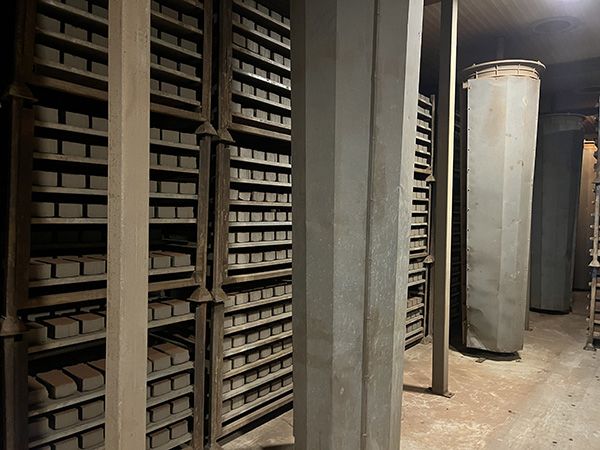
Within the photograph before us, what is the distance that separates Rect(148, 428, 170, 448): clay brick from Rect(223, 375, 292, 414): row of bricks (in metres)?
0.39

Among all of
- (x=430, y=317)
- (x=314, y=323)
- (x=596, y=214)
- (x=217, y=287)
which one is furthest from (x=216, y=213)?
(x=596, y=214)

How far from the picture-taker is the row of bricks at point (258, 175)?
256 centimetres

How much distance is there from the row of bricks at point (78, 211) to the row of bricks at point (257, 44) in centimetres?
111

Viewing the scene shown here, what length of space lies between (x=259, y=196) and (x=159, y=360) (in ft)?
3.72

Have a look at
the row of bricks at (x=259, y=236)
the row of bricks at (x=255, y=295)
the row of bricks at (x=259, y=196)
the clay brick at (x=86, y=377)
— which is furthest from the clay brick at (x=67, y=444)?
the row of bricks at (x=259, y=196)

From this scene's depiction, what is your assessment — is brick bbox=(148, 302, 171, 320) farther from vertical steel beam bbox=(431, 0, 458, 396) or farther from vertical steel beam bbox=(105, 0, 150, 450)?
vertical steel beam bbox=(431, 0, 458, 396)

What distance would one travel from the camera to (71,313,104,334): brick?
1909 millimetres

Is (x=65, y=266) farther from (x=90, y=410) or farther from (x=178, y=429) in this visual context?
(x=178, y=429)

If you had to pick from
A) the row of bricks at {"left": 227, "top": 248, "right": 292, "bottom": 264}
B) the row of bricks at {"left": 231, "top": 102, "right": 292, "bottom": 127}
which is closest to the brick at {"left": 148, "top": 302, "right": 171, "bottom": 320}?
the row of bricks at {"left": 227, "top": 248, "right": 292, "bottom": 264}

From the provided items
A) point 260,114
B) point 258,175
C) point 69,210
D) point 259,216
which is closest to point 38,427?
point 69,210

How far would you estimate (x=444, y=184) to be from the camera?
10.1 feet

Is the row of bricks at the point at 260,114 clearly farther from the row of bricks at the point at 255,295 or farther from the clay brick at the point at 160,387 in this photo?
the clay brick at the point at 160,387

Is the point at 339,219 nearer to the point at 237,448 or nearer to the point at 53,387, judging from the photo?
the point at 53,387

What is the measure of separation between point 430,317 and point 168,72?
3.64m
